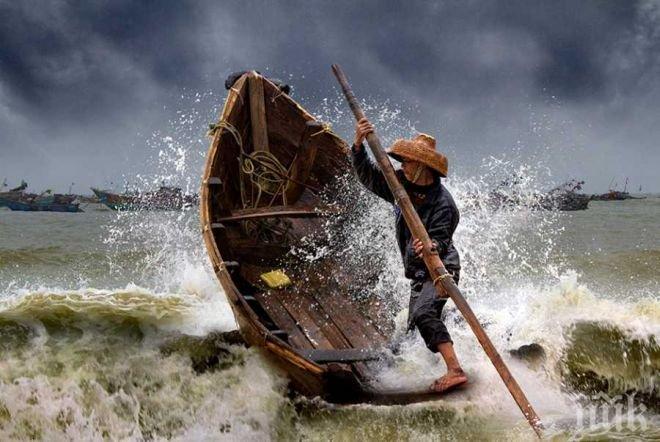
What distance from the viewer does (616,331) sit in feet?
15.8

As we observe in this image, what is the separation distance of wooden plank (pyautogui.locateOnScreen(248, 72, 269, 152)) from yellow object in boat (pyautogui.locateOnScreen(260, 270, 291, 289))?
162 cm

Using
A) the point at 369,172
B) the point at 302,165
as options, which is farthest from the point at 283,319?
the point at 302,165

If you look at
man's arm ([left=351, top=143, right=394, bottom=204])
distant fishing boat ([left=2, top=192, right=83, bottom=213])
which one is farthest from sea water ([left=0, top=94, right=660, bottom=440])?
distant fishing boat ([left=2, top=192, right=83, bottom=213])

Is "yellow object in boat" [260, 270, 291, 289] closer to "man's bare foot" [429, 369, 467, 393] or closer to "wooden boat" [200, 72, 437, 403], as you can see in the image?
"wooden boat" [200, 72, 437, 403]

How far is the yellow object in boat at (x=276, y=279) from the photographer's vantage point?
546cm

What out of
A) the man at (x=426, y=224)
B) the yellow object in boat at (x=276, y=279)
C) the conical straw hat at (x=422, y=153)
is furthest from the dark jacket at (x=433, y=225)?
the yellow object in boat at (x=276, y=279)

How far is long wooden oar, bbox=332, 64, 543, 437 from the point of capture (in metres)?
3.15

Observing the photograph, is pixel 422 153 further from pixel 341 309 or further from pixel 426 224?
pixel 341 309

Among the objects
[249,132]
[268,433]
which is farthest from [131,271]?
[268,433]

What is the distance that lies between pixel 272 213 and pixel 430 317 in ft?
7.87

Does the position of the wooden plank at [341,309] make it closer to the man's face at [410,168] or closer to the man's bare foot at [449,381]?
the man's bare foot at [449,381]

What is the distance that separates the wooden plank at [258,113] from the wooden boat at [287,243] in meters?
0.01

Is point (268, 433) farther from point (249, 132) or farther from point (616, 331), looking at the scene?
point (249, 132)

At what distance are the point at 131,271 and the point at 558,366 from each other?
360 inches
